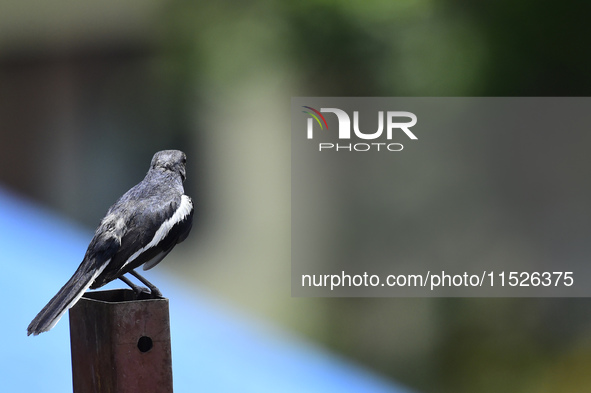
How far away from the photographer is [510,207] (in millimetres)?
3580

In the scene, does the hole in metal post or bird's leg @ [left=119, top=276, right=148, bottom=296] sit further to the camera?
bird's leg @ [left=119, top=276, right=148, bottom=296]

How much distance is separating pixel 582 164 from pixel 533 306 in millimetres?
748

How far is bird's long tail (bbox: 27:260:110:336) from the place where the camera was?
1.86 meters

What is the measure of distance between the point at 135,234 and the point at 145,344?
31 centimetres

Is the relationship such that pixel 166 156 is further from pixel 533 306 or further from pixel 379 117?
pixel 533 306

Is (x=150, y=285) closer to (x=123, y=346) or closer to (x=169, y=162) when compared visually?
(x=123, y=346)

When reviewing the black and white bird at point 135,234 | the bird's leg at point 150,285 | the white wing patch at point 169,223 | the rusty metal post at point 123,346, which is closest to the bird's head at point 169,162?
the black and white bird at point 135,234

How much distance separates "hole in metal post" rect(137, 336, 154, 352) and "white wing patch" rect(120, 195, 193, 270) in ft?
0.69

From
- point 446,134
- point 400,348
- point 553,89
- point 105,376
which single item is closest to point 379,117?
point 446,134

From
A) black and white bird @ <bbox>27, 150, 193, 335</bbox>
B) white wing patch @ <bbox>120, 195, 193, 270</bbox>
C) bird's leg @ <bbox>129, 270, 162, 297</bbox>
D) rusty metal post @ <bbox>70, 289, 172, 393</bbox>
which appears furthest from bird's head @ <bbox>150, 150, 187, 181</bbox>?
rusty metal post @ <bbox>70, 289, 172, 393</bbox>

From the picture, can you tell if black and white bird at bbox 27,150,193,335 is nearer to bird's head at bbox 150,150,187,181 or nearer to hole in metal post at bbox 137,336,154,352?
bird's head at bbox 150,150,187,181

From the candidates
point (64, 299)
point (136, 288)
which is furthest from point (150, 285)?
point (64, 299)

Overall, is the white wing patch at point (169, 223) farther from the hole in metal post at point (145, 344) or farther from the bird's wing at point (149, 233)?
the hole in metal post at point (145, 344)

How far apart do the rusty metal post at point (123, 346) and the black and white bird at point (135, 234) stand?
0.29 ft
